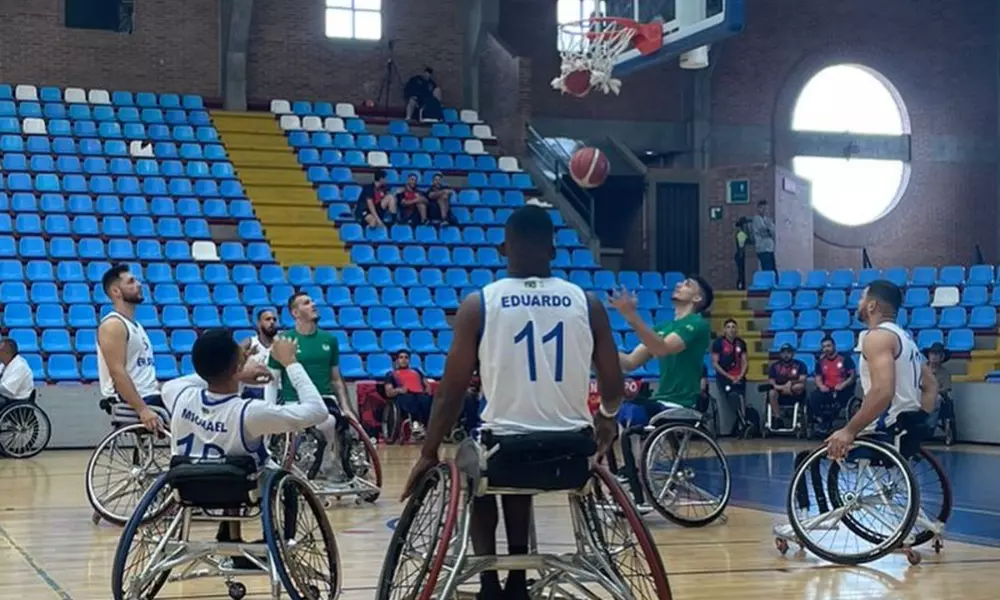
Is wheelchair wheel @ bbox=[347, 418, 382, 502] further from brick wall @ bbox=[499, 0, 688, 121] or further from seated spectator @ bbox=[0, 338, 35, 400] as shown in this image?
brick wall @ bbox=[499, 0, 688, 121]

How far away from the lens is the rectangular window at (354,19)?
2375cm

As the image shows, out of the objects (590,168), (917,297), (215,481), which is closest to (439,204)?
(590,168)

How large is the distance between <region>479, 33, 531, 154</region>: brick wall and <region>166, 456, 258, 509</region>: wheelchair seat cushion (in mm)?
17583

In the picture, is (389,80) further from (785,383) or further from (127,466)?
(127,466)

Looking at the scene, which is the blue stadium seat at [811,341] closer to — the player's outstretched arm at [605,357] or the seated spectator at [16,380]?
the seated spectator at [16,380]

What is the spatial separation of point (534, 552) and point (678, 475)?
13.7 ft

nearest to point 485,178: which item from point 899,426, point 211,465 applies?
point 899,426

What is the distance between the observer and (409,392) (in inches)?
645

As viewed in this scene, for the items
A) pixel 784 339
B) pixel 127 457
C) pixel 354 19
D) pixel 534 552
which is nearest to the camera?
pixel 534 552

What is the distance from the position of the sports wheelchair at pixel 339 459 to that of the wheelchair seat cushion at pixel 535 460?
503 cm

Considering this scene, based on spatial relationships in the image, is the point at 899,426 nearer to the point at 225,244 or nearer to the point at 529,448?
the point at 529,448

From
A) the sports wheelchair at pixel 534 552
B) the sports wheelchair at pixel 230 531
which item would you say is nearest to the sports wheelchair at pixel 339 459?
the sports wheelchair at pixel 230 531

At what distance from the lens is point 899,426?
764 cm

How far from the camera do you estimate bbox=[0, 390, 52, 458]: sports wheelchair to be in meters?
14.6
